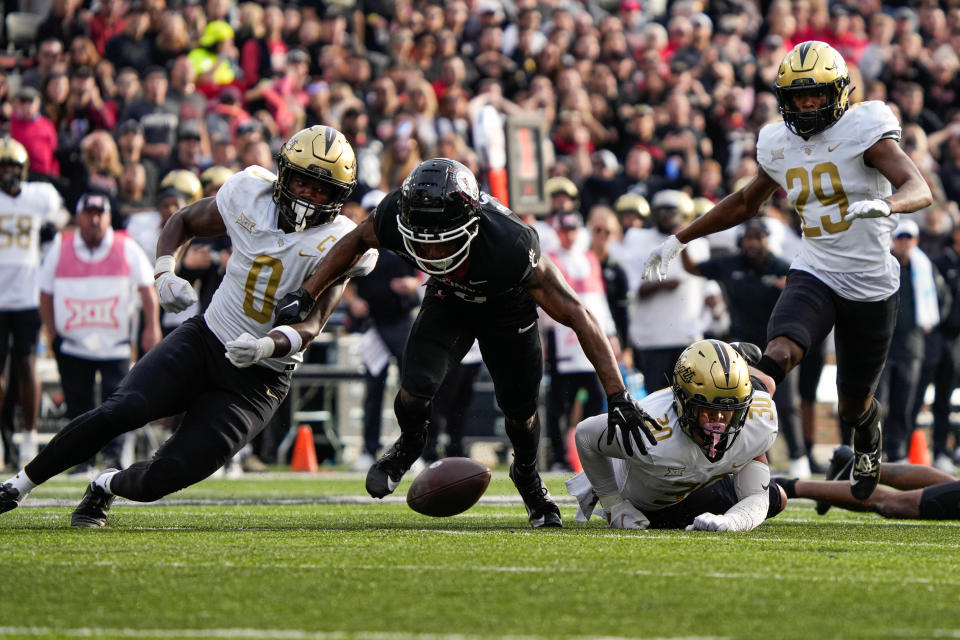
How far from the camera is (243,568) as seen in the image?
470 centimetres

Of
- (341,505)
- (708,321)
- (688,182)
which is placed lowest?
(341,505)

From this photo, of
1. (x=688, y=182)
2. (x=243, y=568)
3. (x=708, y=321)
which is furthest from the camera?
(x=688, y=182)

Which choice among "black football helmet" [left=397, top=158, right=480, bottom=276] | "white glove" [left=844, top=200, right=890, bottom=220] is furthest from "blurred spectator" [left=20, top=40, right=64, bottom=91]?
"white glove" [left=844, top=200, right=890, bottom=220]

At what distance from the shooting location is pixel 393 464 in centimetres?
643

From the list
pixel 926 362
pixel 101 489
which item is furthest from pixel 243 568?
pixel 926 362

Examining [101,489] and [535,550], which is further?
[101,489]

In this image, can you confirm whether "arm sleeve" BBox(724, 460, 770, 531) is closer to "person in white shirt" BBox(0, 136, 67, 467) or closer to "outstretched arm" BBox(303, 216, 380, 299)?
"outstretched arm" BBox(303, 216, 380, 299)

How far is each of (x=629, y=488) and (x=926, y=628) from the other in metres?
2.76

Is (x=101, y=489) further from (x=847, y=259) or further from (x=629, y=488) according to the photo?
(x=847, y=259)

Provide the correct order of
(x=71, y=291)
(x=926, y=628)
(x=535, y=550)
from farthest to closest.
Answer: (x=71, y=291), (x=535, y=550), (x=926, y=628)

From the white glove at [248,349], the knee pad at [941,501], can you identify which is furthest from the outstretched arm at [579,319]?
the knee pad at [941,501]

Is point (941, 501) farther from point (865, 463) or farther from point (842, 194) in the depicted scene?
point (842, 194)

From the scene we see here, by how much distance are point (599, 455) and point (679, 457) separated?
1.12 feet

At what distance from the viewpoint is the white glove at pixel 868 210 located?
6.04 metres
